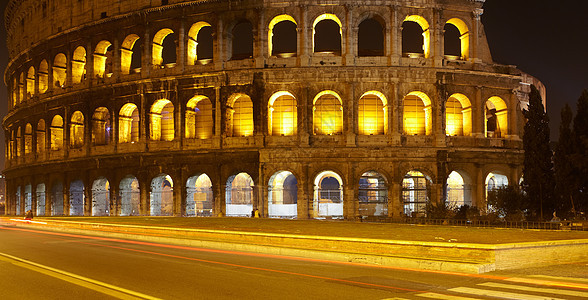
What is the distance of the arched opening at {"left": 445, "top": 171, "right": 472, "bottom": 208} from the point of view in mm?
30422

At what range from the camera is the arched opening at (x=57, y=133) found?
3796 cm

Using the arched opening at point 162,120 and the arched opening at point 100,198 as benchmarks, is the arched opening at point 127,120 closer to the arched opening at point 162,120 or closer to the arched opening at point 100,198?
the arched opening at point 162,120

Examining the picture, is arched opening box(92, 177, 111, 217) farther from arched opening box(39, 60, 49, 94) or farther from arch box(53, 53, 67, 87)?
arched opening box(39, 60, 49, 94)

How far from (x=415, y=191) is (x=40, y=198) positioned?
27.5m

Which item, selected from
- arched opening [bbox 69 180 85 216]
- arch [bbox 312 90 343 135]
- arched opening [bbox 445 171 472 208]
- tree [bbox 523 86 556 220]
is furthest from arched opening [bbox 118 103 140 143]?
tree [bbox 523 86 556 220]

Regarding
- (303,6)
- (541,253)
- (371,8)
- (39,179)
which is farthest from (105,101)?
(541,253)

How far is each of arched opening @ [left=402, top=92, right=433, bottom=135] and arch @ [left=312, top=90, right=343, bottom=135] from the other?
3691 mm

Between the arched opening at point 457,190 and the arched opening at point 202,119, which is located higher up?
the arched opening at point 202,119

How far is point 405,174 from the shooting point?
2912 cm

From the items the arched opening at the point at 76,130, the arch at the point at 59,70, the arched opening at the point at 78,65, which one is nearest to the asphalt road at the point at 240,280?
the arched opening at the point at 76,130

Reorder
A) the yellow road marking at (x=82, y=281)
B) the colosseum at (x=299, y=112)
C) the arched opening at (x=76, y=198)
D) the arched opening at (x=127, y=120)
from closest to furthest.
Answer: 1. the yellow road marking at (x=82, y=281)
2. the colosseum at (x=299, y=112)
3. the arched opening at (x=127, y=120)
4. the arched opening at (x=76, y=198)

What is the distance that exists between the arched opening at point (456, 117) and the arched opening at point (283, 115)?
8956mm

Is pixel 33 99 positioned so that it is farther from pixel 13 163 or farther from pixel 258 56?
pixel 258 56

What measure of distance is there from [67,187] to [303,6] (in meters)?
20.1
